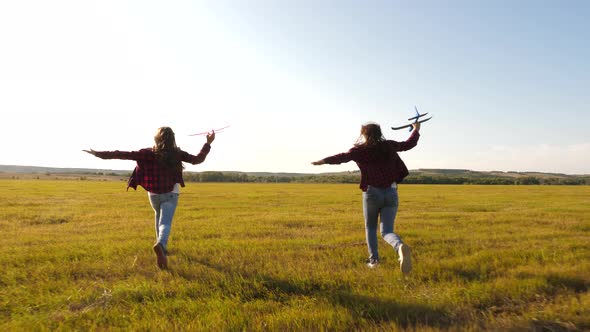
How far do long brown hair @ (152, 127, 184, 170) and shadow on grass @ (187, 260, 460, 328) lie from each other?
1.95 metres

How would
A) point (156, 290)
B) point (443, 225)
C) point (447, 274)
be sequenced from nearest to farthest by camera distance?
point (156, 290), point (447, 274), point (443, 225)

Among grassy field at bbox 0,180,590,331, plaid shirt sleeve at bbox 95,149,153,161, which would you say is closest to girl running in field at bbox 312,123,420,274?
grassy field at bbox 0,180,590,331

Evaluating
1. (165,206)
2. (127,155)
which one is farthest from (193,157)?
(127,155)

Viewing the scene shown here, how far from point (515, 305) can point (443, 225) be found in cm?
739

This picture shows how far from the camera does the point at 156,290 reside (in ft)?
15.4

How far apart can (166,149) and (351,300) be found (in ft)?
12.1

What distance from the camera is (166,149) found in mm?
5949

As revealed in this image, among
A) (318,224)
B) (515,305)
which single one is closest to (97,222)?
(318,224)

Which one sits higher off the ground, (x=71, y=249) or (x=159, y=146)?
(x=159, y=146)

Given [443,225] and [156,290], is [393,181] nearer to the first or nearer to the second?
[156,290]

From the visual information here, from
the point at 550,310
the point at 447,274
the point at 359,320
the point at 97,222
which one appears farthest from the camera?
the point at 97,222

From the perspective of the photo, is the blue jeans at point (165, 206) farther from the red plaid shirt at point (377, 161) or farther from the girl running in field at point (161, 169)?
the red plaid shirt at point (377, 161)

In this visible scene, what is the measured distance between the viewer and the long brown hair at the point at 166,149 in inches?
233

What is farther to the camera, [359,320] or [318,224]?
[318,224]
